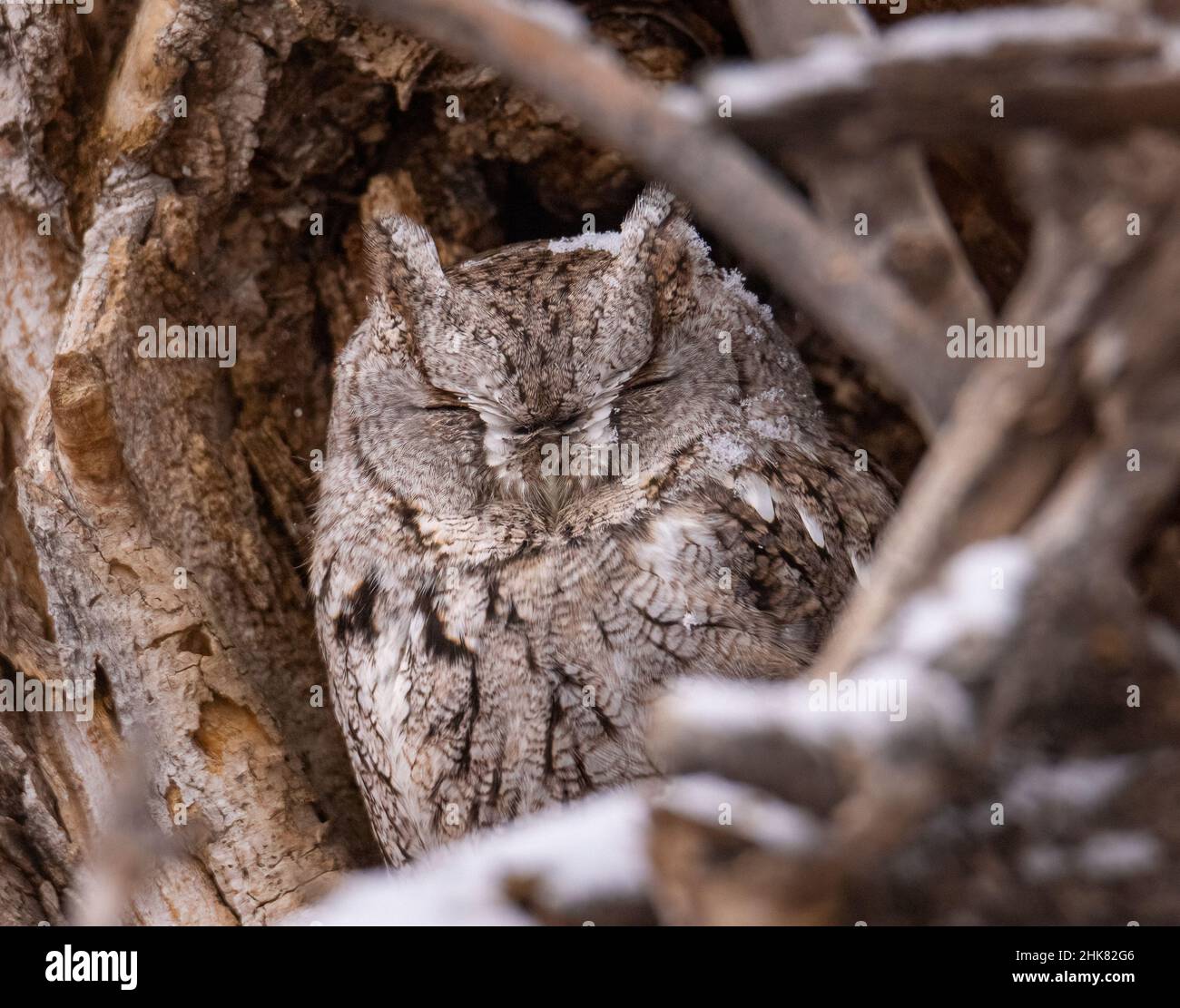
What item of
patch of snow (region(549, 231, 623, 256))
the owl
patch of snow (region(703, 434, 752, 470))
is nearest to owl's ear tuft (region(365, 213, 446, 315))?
the owl

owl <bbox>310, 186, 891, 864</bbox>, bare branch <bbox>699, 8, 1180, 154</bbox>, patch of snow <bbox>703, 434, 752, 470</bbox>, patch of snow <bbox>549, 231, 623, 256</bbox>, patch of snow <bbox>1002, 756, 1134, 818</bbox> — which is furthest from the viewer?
patch of snow <bbox>549, 231, 623, 256</bbox>

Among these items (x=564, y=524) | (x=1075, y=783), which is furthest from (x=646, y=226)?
(x=1075, y=783)

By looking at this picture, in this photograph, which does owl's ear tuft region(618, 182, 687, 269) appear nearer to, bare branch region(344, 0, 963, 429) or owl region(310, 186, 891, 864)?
owl region(310, 186, 891, 864)

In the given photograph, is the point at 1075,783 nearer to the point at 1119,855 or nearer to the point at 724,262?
the point at 1119,855

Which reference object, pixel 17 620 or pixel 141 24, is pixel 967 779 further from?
pixel 141 24

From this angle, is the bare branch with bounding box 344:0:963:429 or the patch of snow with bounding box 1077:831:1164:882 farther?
the patch of snow with bounding box 1077:831:1164:882
